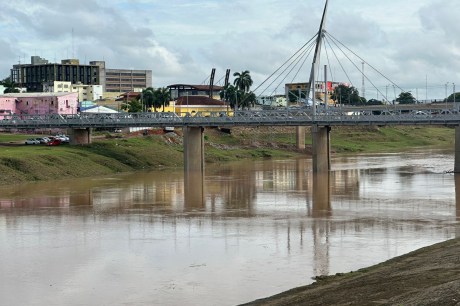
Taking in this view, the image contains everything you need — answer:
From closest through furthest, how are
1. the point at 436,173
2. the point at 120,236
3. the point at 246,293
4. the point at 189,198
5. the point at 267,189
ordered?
the point at 246,293
the point at 120,236
the point at 189,198
the point at 267,189
the point at 436,173

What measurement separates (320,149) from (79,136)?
112 feet

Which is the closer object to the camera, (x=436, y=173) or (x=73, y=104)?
(x=436, y=173)

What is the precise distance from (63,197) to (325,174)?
36010mm

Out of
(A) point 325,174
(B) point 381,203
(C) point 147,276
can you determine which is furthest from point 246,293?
(A) point 325,174

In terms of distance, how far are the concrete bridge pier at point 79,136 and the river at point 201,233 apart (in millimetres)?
28640

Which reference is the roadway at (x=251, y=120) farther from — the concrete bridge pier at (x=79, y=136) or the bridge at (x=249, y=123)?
the concrete bridge pier at (x=79, y=136)

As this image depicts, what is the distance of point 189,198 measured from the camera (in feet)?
246

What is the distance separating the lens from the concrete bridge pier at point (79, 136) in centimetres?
12100

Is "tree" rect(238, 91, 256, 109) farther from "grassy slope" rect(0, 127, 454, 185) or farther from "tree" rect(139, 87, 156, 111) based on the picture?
"tree" rect(139, 87, 156, 111)

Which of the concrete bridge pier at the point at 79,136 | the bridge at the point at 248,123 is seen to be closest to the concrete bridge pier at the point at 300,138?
the bridge at the point at 248,123

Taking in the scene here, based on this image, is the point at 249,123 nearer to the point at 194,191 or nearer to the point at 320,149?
the point at 320,149

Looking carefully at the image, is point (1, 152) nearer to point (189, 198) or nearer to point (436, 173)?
point (189, 198)

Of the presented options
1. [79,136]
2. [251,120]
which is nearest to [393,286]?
[251,120]

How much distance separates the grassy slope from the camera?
96.6 metres
